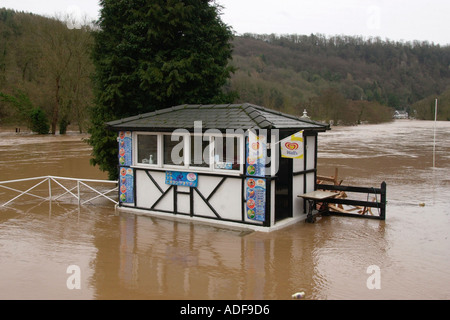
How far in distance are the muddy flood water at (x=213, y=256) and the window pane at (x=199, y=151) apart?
4.96ft

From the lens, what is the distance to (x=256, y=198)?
405 inches

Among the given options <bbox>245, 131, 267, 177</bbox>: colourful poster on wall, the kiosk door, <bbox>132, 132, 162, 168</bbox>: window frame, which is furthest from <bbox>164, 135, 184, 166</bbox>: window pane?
the kiosk door

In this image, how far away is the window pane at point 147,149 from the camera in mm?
11875

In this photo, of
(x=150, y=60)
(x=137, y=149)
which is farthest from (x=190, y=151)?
(x=150, y=60)

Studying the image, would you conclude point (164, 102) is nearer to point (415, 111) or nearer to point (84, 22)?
point (84, 22)

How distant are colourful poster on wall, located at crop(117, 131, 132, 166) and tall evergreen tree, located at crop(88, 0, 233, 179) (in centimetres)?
291

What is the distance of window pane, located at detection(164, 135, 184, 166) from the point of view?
11484 mm

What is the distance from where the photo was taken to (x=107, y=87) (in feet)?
50.5

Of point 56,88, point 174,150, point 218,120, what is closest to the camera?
point 218,120

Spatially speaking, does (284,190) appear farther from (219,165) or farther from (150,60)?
(150,60)

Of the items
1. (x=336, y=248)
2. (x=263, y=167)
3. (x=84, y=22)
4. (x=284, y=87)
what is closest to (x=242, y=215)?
(x=263, y=167)

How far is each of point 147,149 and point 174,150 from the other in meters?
0.91

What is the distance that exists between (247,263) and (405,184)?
1186 cm

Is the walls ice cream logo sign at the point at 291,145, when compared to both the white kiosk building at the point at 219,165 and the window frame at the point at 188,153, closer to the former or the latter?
the white kiosk building at the point at 219,165
